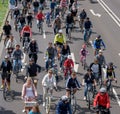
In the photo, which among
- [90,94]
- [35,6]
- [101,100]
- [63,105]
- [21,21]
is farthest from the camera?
[35,6]

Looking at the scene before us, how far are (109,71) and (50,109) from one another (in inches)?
145

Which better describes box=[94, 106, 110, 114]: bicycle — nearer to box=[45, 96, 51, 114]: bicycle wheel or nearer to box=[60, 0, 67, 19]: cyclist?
box=[45, 96, 51, 114]: bicycle wheel

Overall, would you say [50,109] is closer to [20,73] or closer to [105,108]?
[105,108]

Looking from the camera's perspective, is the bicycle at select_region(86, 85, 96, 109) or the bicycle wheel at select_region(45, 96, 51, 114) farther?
the bicycle at select_region(86, 85, 96, 109)

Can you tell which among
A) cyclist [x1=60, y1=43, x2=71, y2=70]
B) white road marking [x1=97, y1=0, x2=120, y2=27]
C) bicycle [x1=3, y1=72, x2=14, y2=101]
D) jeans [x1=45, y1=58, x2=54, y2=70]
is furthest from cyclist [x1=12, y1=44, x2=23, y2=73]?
white road marking [x1=97, y1=0, x2=120, y2=27]

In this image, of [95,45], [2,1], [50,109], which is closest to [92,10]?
[2,1]

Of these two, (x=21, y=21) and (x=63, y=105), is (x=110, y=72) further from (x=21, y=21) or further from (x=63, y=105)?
(x=21, y=21)

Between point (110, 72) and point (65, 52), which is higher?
point (65, 52)

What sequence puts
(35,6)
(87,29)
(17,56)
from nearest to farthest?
(17,56)
(87,29)
(35,6)

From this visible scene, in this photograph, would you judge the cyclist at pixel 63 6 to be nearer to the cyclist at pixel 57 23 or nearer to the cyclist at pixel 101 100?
the cyclist at pixel 57 23

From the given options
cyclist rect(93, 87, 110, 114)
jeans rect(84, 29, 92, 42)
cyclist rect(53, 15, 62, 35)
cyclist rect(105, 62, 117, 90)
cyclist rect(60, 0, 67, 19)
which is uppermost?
cyclist rect(60, 0, 67, 19)

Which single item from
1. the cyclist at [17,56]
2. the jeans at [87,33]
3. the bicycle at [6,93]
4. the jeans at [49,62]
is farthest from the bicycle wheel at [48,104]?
the jeans at [87,33]

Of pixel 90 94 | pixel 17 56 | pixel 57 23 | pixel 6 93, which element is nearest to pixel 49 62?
pixel 17 56

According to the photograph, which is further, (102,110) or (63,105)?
(102,110)
